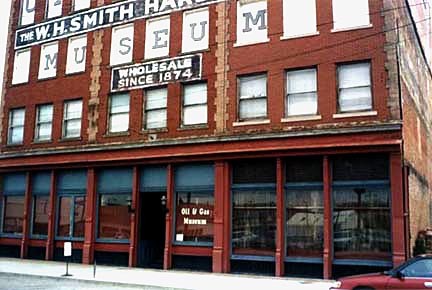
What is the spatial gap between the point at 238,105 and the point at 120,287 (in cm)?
902

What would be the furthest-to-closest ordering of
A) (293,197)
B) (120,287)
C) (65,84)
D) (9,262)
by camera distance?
(65,84) → (9,262) → (293,197) → (120,287)

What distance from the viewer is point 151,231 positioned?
25375 millimetres

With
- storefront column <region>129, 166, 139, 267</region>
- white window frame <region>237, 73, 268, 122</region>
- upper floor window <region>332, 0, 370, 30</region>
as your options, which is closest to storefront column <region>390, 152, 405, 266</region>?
upper floor window <region>332, 0, 370, 30</region>

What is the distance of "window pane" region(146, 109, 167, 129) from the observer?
24.6 metres

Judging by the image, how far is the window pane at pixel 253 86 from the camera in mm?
22406

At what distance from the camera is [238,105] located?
2270cm

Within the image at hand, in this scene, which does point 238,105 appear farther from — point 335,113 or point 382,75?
point 382,75

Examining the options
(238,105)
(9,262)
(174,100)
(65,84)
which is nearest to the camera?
(238,105)

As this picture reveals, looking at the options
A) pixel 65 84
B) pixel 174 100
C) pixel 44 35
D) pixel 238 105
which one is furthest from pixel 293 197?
pixel 44 35

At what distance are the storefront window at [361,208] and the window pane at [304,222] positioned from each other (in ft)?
2.07

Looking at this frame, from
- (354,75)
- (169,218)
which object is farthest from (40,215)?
(354,75)

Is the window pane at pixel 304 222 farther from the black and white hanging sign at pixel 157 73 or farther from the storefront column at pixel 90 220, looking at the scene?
the storefront column at pixel 90 220

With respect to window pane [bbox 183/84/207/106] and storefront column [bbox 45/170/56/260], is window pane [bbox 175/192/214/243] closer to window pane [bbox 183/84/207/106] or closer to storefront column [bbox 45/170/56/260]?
window pane [bbox 183/84/207/106]

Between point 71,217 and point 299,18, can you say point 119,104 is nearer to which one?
point 71,217
